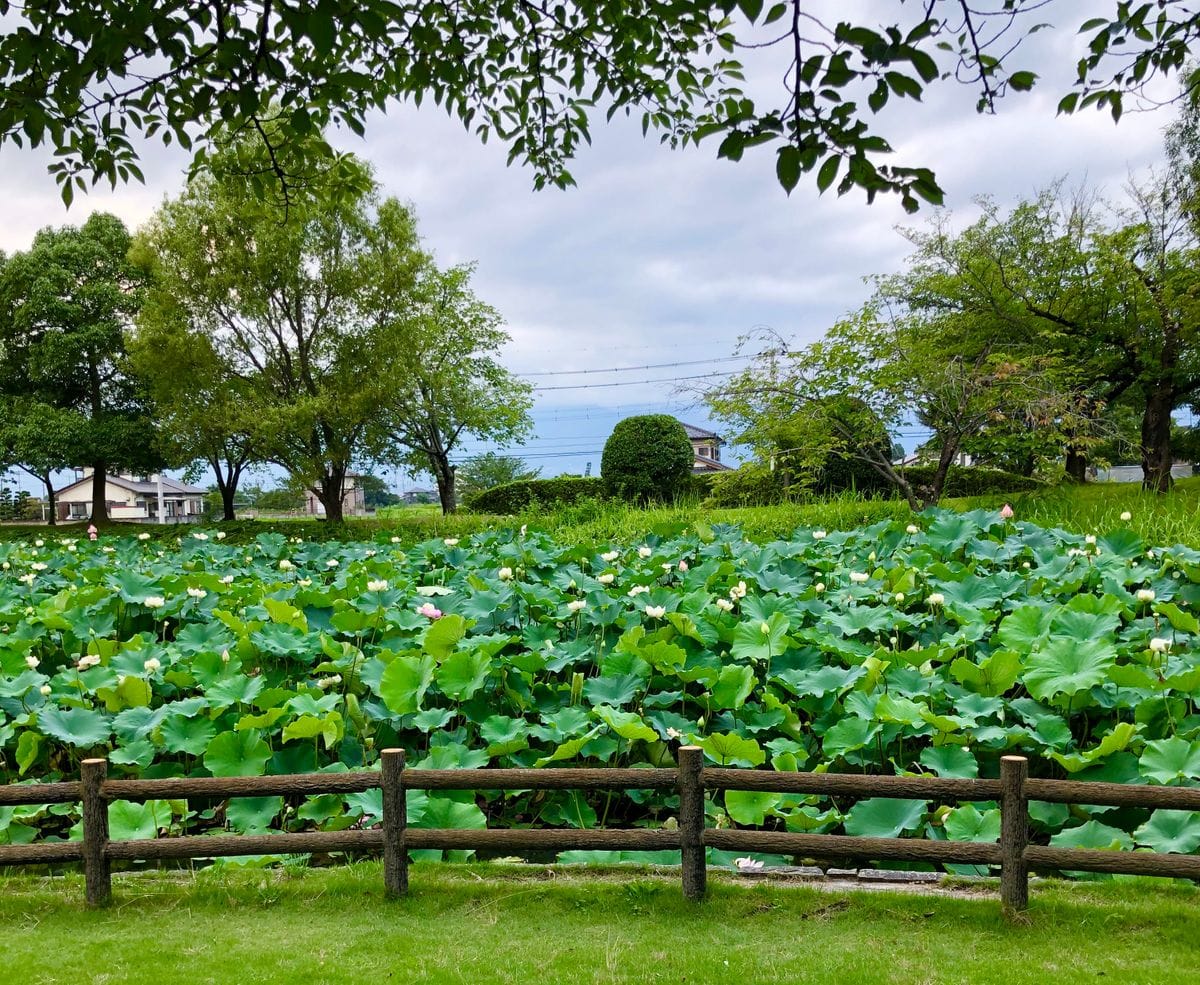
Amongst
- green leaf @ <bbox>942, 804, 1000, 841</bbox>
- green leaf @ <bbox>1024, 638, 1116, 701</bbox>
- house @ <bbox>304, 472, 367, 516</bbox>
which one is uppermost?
house @ <bbox>304, 472, 367, 516</bbox>

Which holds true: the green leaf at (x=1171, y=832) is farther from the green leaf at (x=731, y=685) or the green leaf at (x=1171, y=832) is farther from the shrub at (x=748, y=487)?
the shrub at (x=748, y=487)

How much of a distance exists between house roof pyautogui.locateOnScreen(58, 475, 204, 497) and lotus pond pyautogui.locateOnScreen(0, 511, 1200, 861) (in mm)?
45895

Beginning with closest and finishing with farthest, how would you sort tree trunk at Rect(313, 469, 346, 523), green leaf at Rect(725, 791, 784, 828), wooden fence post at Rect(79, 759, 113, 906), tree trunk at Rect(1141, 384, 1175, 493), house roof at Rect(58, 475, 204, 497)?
1. wooden fence post at Rect(79, 759, 113, 906)
2. green leaf at Rect(725, 791, 784, 828)
3. tree trunk at Rect(1141, 384, 1175, 493)
4. tree trunk at Rect(313, 469, 346, 523)
5. house roof at Rect(58, 475, 204, 497)

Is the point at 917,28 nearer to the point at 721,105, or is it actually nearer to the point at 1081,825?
the point at 721,105

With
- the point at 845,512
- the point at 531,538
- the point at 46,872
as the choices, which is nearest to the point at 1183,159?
the point at 845,512

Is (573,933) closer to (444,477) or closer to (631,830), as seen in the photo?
(631,830)

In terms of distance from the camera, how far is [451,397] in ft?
74.1

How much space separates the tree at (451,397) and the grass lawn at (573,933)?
18468 mm

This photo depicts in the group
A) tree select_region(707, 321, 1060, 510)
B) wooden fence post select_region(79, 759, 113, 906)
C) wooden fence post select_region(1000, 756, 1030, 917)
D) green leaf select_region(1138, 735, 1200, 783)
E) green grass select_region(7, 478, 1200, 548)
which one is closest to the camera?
wooden fence post select_region(1000, 756, 1030, 917)

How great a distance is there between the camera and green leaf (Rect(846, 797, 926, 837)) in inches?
114

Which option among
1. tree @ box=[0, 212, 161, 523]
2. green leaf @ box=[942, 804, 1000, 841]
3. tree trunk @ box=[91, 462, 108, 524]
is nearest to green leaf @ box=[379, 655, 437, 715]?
green leaf @ box=[942, 804, 1000, 841]

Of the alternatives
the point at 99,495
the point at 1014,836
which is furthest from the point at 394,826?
the point at 99,495

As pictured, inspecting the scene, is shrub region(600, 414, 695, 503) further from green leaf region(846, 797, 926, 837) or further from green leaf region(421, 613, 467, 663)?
green leaf region(846, 797, 926, 837)

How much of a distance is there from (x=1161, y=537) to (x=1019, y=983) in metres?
5.71
